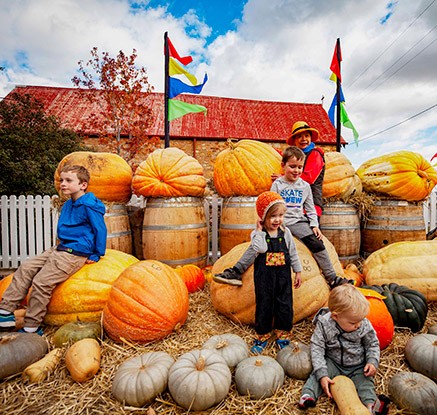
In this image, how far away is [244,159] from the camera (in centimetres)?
389

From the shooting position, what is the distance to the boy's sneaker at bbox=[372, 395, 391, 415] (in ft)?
5.37

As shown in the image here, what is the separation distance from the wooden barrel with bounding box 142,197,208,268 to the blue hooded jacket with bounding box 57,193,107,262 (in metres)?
1.02

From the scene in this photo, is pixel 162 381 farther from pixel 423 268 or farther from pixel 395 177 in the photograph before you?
pixel 395 177

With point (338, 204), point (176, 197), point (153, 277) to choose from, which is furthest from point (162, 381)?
point (338, 204)

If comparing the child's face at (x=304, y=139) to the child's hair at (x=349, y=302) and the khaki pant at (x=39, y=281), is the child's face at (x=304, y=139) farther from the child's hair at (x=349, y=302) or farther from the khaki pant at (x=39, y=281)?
the khaki pant at (x=39, y=281)

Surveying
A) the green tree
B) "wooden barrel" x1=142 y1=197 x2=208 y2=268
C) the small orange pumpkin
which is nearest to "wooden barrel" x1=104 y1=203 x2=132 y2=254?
"wooden barrel" x1=142 y1=197 x2=208 y2=268

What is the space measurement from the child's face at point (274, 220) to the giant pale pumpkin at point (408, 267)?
1.67 m

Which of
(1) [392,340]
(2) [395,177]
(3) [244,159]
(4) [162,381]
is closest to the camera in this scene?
(4) [162,381]

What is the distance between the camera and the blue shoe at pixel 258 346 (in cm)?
225

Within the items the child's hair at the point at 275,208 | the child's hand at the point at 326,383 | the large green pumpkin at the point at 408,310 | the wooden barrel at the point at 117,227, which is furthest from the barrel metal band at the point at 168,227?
the child's hand at the point at 326,383

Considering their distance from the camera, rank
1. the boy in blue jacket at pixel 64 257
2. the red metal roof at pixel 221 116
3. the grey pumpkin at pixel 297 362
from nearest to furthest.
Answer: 1. the grey pumpkin at pixel 297 362
2. the boy in blue jacket at pixel 64 257
3. the red metal roof at pixel 221 116

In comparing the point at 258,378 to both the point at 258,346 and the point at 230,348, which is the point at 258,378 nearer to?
the point at 230,348

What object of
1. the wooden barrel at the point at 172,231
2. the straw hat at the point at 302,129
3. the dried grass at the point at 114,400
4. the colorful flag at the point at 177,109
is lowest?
the dried grass at the point at 114,400

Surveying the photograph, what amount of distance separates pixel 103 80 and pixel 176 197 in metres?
11.1
